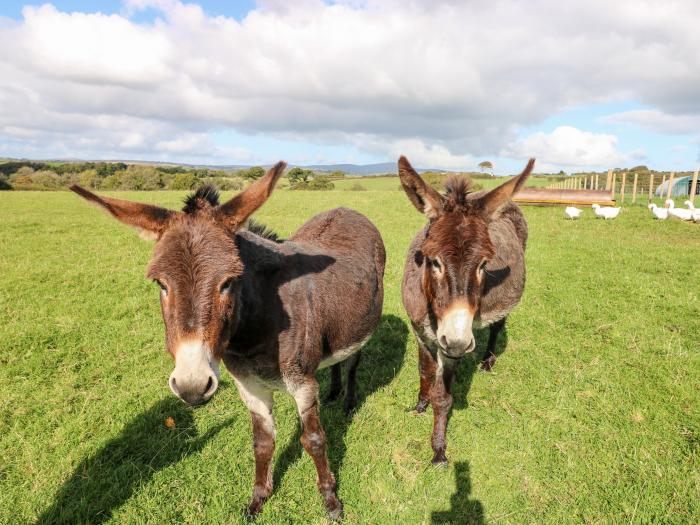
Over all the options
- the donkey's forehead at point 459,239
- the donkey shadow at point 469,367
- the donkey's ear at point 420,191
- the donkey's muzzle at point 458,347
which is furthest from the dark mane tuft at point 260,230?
the donkey shadow at point 469,367

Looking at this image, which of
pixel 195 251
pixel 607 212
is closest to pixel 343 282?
pixel 195 251

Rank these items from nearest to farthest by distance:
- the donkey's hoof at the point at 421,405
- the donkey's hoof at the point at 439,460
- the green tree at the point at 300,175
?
the donkey's hoof at the point at 439,460 → the donkey's hoof at the point at 421,405 → the green tree at the point at 300,175

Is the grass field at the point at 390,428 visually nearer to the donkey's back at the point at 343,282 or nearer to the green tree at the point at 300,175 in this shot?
the donkey's back at the point at 343,282

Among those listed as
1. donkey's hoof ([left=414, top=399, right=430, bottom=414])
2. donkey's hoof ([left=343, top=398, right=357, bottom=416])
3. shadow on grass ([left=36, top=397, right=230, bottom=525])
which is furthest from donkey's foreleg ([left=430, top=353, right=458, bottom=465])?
shadow on grass ([left=36, top=397, right=230, bottom=525])

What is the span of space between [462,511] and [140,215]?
3770 mm

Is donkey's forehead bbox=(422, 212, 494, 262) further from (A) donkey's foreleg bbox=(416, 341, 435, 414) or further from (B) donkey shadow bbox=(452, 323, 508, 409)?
(B) donkey shadow bbox=(452, 323, 508, 409)

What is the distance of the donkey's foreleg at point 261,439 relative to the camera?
347 centimetres

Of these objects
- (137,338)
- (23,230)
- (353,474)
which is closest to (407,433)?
(353,474)

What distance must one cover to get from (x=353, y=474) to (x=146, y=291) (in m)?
7.37

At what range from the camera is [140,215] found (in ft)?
8.14

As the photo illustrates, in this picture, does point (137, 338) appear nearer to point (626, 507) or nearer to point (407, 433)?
point (407, 433)

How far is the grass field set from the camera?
12.0 feet

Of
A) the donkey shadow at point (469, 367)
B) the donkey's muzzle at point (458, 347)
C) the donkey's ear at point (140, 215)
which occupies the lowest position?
the donkey shadow at point (469, 367)

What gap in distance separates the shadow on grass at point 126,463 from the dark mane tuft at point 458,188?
3.71 m
